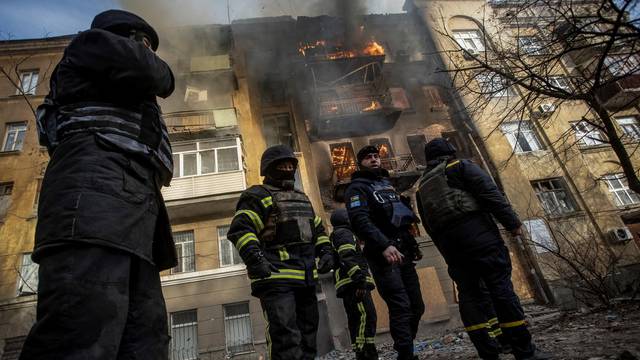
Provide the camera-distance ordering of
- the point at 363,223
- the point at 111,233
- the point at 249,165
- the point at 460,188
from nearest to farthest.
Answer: the point at 111,233, the point at 460,188, the point at 363,223, the point at 249,165

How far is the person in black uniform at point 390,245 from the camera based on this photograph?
3107 mm

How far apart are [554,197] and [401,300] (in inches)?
607

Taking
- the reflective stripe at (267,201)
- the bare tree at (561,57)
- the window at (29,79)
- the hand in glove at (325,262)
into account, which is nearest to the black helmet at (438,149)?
the bare tree at (561,57)

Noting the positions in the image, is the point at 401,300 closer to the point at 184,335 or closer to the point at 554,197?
the point at 184,335

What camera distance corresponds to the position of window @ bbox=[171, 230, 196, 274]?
40.3ft

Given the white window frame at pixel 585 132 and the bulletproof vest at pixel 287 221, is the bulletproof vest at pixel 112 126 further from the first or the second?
the white window frame at pixel 585 132

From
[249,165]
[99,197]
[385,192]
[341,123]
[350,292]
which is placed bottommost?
[350,292]

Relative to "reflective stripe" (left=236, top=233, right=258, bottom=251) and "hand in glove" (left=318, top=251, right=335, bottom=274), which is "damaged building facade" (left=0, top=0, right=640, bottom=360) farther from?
"reflective stripe" (left=236, top=233, right=258, bottom=251)

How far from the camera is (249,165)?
Result: 15078 millimetres

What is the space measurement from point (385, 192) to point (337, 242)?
1199 millimetres

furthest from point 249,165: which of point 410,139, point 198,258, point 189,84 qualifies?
point 410,139

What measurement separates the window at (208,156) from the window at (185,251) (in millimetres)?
2531

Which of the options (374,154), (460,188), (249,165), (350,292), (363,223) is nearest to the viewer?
(460,188)

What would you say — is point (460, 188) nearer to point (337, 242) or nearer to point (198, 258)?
point (337, 242)
